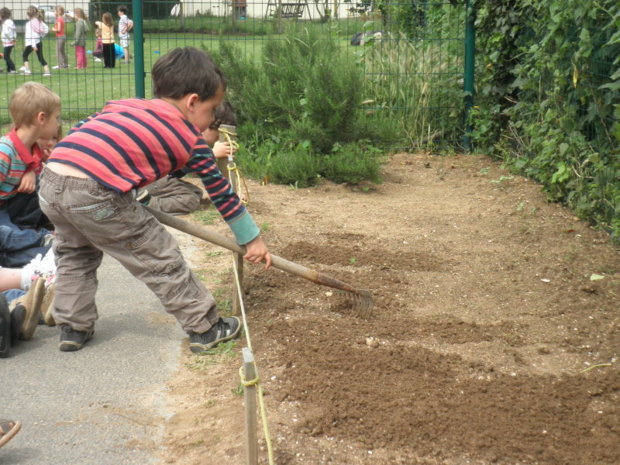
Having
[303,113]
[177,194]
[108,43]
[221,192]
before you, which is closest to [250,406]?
[221,192]

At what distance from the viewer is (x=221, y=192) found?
3600 millimetres

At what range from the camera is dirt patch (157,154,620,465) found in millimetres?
2957

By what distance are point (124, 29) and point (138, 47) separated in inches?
92.6

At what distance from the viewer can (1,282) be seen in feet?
14.8

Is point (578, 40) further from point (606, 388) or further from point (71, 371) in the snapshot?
point (71, 371)

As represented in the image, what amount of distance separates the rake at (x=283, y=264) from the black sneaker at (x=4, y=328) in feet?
2.67

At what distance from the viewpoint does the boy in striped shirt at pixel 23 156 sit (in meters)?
4.74

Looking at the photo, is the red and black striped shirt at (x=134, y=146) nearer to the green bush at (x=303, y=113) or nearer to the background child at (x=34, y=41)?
the green bush at (x=303, y=113)

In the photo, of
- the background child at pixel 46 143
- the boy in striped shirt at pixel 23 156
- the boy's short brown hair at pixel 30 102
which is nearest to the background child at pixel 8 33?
the background child at pixel 46 143

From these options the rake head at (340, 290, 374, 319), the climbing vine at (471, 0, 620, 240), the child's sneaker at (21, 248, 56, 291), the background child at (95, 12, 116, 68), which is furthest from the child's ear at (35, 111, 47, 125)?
the background child at (95, 12, 116, 68)

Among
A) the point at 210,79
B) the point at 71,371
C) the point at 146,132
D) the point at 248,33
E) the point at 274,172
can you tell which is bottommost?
the point at 71,371

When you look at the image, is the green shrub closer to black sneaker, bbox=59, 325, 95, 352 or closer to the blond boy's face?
the blond boy's face

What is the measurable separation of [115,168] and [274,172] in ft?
13.1

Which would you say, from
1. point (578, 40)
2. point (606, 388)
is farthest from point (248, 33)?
point (606, 388)
